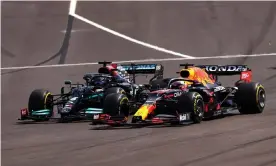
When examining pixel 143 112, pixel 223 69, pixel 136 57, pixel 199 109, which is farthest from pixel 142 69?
pixel 136 57

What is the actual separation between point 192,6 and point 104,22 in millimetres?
5158

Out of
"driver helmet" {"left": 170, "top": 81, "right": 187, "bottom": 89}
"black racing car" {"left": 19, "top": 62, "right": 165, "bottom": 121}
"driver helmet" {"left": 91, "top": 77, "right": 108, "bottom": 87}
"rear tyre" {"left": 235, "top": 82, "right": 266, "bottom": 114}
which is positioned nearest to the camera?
"driver helmet" {"left": 170, "top": 81, "right": 187, "bottom": 89}

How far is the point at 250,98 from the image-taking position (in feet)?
51.5

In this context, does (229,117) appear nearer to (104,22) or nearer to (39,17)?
(104,22)

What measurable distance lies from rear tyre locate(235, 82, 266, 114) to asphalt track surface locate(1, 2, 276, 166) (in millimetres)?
297

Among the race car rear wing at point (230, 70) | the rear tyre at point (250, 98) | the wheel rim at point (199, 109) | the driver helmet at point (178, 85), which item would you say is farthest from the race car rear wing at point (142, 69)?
the wheel rim at point (199, 109)

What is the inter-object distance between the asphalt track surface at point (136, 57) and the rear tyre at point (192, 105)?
291 millimetres

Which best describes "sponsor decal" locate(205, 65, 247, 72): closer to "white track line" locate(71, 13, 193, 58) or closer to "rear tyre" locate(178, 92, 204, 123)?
"rear tyre" locate(178, 92, 204, 123)

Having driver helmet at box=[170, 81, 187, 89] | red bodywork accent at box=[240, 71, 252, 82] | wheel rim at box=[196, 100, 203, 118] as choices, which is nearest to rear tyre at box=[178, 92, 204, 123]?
wheel rim at box=[196, 100, 203, 118]

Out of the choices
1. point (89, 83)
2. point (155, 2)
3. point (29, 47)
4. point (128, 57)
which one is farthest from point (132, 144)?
point (155, 2)

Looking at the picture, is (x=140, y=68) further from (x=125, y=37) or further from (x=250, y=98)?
(x=125, y=37)

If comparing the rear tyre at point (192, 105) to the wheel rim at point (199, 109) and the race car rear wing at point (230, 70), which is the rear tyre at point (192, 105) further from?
the race car rear wing at point (230, 70)

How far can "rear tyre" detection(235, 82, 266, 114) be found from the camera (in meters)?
15.7

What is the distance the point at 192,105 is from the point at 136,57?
47.2 ft
